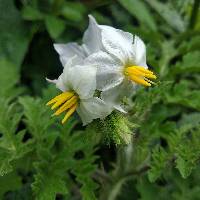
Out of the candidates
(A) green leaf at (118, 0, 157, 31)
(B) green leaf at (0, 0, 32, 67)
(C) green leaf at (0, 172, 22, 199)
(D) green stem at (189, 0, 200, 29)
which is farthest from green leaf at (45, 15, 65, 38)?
(C) green leaf at (0, 172, 22, 199)

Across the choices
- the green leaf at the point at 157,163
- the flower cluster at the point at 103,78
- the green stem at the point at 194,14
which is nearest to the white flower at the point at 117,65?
the flower cluster at the point at 103,78

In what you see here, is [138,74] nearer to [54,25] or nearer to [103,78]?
[103,78]

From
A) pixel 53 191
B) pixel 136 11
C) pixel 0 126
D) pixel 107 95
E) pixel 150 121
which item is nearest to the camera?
pixel 107 95

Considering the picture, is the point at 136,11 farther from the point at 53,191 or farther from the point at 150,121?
the point at 53,191

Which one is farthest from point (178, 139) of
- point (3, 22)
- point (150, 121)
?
point (3, 22)

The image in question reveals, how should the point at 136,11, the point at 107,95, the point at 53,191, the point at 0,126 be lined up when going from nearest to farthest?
the point at 107,95 < the point at 53,191 < the point at 0,126 < the point at 136,11

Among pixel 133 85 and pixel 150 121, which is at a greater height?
pixel 133 85
